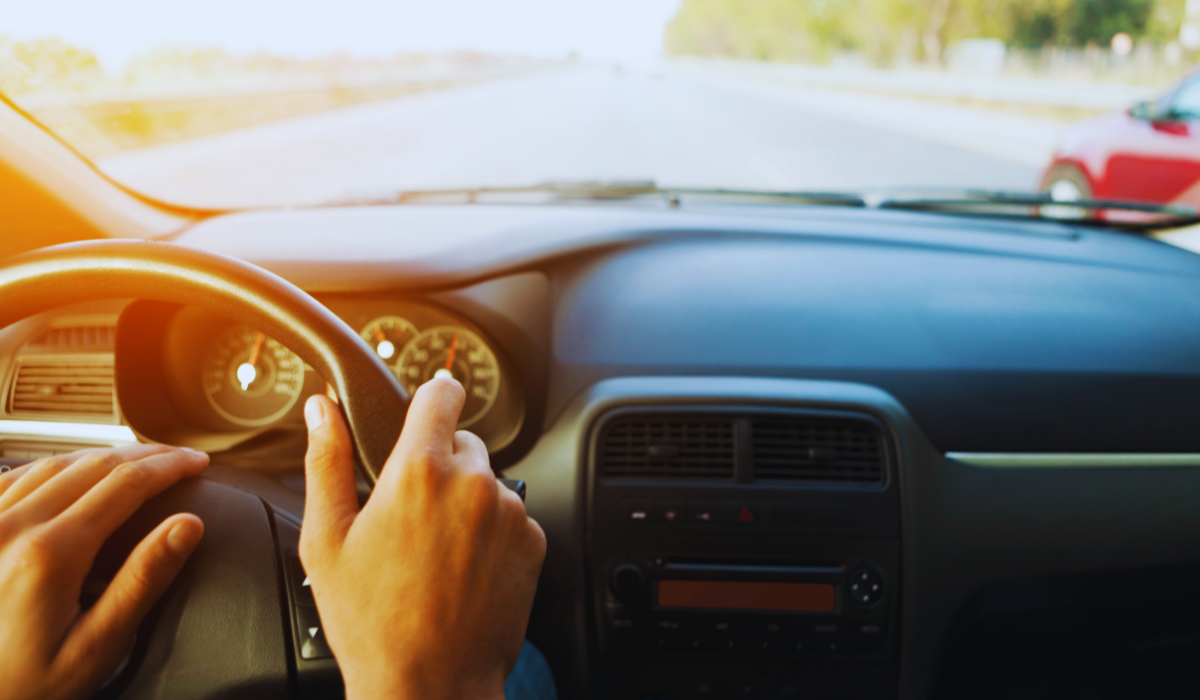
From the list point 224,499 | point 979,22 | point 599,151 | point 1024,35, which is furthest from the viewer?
point 1024,35

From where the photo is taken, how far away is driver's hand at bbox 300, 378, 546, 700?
1.00 metres

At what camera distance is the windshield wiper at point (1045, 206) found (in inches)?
122

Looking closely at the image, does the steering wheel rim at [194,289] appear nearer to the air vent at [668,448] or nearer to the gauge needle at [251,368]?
the gauge needle at [251,368]

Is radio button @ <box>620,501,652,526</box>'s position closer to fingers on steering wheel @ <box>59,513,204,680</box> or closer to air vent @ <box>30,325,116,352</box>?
fingers on steering wheel @ <box>59,513,204,680</box>

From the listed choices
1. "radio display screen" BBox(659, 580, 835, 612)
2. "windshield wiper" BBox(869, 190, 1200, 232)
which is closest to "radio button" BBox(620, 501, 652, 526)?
"radio display screen" BBox(659, 580, 835, 612)

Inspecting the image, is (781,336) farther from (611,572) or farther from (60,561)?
(60,561)

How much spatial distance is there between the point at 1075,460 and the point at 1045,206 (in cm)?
116

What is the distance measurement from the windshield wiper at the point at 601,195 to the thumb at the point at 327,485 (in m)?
2.19

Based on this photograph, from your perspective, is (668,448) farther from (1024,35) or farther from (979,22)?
(1024,35)

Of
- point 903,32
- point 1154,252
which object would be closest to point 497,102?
point 903,32

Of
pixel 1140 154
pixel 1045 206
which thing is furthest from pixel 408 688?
pixel 1140 154

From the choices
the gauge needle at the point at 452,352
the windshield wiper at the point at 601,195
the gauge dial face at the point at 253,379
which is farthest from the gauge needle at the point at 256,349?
the windshield wiper at the point at 601,195

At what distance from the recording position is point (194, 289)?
123 cm

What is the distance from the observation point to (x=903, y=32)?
90.4 ft
